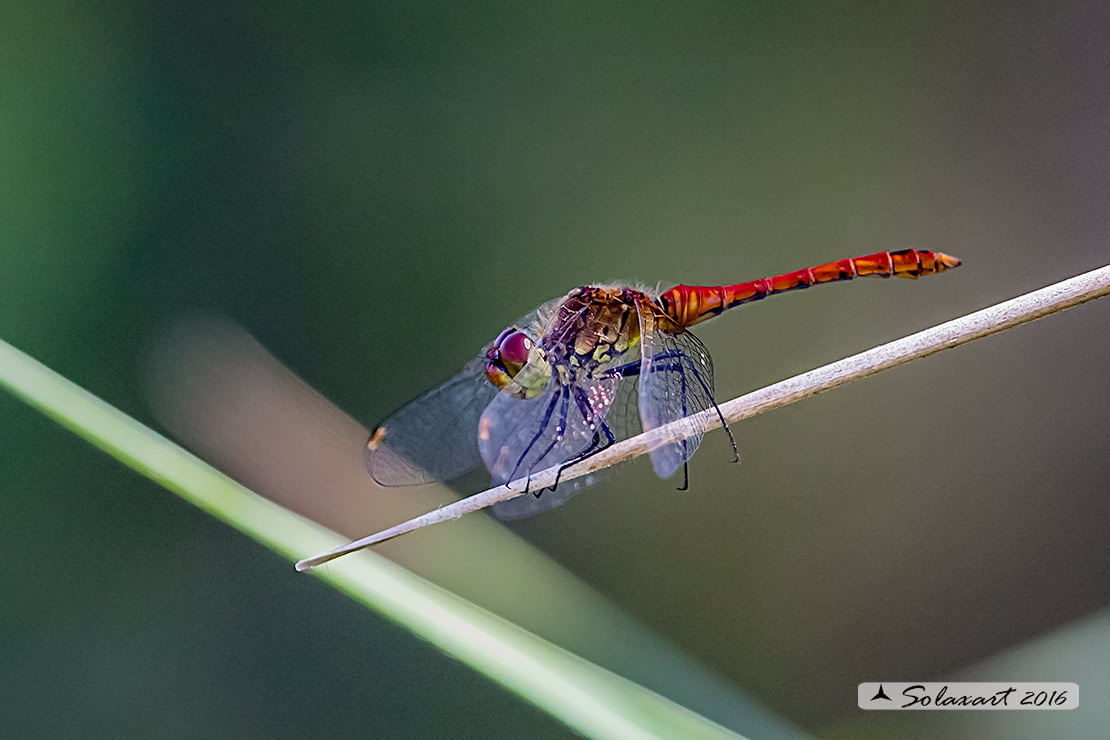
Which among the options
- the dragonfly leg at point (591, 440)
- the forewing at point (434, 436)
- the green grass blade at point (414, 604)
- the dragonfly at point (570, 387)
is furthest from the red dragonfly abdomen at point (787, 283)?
the green grass blade at point (414, 604)

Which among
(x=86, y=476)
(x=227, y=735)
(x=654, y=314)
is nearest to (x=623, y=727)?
(x=654, y=314)

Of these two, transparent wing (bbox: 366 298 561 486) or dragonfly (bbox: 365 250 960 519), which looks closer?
dragonfly (bbox: 365 250 960 519)

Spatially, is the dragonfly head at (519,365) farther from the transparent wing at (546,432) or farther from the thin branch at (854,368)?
the thin branch at (854,368)

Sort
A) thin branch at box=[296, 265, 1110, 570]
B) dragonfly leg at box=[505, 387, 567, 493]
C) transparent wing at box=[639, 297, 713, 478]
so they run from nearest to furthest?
thin branch at box=[296, 265, 1110, 570] < transparent wing at box=[639, 297, 713, 478] < dragonfly leg at box=[505, 387, 567, 493]

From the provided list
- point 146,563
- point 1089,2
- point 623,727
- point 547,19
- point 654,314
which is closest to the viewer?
point 623,727

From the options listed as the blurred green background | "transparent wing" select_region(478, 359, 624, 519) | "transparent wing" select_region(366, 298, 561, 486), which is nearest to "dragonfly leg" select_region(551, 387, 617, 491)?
"transparent wing" select_region(478, 359, 624, 519)

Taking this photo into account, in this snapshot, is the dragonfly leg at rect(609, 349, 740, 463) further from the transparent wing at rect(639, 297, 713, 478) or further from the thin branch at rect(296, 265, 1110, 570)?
the thin branch at rect(296, 265, 1110, 570)

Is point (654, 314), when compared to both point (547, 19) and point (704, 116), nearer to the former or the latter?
point (704, 116)

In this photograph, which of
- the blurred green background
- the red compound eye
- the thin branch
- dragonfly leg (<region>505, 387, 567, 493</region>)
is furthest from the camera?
the blurred green background
